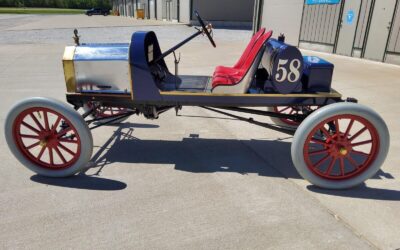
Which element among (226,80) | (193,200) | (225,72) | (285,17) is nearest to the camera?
(193,200)

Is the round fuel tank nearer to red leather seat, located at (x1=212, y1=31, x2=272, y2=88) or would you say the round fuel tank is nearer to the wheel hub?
red leather seat, located at (x1=212, y1=31, x2=272, y2=88)

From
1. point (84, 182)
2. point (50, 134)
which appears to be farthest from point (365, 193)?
point (50, 134)

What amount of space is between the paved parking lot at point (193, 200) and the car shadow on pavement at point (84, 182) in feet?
0.03

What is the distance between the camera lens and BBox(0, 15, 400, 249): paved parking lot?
259cm

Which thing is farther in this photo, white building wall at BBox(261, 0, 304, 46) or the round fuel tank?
white building wall at BBox(261, 0, 304, 46)

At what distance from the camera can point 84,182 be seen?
3.38 meters

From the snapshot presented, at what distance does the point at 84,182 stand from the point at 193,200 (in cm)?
120

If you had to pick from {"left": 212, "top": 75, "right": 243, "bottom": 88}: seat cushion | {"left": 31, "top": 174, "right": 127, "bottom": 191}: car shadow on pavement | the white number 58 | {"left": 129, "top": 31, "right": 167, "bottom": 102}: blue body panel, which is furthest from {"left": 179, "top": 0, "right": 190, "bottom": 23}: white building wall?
{"left": 31, "top": 174, "right": 127, "bottom": 191}: car shadow on pavement

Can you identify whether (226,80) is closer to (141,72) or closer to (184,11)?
(141,72)

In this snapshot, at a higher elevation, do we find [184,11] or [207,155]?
[184,11]

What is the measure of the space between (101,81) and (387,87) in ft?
21.3

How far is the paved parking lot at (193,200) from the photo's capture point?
102 inches

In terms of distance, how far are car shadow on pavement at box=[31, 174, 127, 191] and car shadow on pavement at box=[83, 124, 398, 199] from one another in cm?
20

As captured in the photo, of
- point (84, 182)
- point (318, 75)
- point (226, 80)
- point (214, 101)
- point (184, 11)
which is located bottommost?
point (84, 182)
